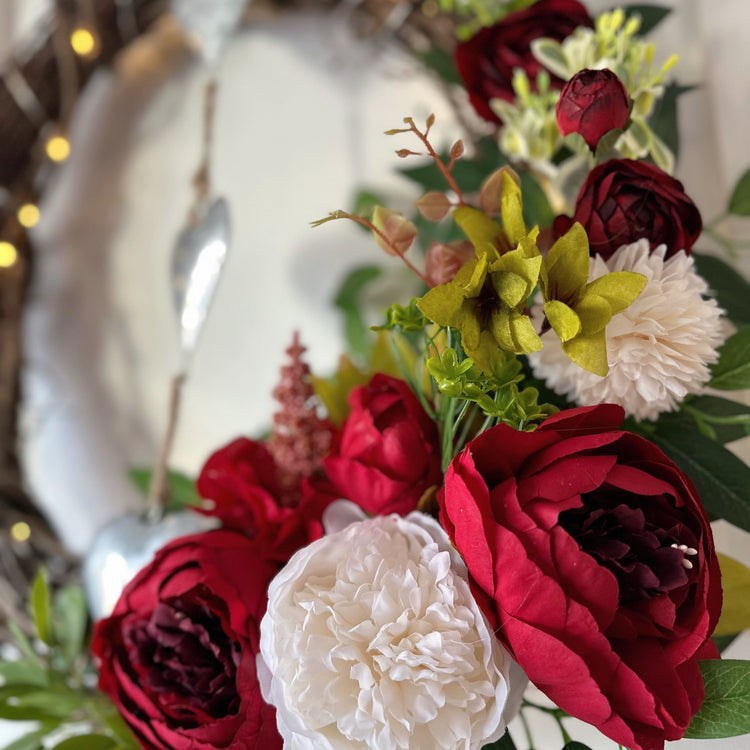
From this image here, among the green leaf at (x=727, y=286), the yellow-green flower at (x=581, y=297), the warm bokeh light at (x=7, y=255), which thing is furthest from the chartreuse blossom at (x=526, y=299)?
the warm bokeh light at (x=7, y=255)

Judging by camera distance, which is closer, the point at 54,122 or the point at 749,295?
the point at 749,295

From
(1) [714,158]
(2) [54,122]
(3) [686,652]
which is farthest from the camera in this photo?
(2) [54,122]

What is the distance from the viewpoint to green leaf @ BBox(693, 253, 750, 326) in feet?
1.56

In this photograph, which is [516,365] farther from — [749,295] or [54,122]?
[54,122]

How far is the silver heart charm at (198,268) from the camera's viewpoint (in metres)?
0.55

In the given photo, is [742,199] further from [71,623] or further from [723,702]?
[71,623]

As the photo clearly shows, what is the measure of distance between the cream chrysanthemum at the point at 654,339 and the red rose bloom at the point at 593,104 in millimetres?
66

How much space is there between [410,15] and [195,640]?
650mm

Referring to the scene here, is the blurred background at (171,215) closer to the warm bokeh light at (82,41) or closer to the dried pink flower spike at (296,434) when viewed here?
the warm bokeh light at (82,41)

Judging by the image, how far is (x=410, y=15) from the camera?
2.38ft

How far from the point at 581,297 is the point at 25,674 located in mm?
474

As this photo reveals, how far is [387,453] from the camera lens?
1.20ft

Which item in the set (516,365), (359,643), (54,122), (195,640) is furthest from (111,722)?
(54,122)

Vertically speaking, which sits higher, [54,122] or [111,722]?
[54,122]
